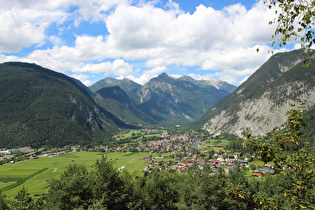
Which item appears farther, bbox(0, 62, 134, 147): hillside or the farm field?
Answer: bbox(0, 62, 134, 147): hillside

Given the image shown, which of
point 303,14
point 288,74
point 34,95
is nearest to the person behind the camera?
point 303,14

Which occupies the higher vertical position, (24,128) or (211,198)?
(24,128)

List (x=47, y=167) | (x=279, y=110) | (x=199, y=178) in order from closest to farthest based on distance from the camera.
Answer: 1. (x=199, y=178)
2. (x=47, y=167)
3. (x=279, y=110)

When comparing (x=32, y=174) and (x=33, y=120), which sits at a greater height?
(x=33, y=120)

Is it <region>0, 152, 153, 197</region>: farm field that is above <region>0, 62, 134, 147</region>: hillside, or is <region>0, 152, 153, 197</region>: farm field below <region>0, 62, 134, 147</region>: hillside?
below

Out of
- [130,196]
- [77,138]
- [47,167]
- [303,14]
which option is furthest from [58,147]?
[303,14]

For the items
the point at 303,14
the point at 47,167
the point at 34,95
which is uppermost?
the point at 34,95

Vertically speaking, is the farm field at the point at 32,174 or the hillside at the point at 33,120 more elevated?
the hillside at the point at 33,120

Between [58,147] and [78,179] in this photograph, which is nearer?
[78,179]

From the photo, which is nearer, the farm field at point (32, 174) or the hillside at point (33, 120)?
the farm field at point (32, 174)

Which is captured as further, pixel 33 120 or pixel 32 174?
pixel 33 120

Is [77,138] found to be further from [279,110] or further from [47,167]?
[279,110]
